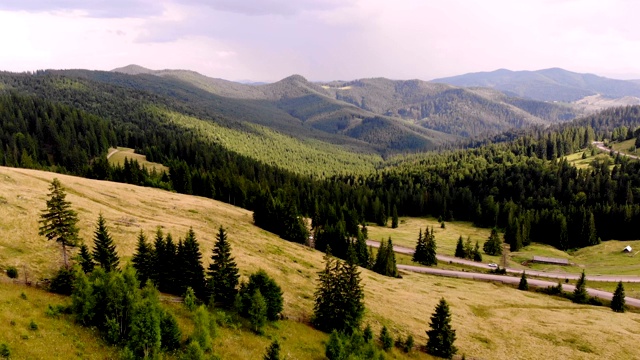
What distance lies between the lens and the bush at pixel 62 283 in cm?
4347

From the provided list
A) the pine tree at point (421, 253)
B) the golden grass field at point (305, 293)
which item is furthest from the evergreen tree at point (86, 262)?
the pine tree at point (421, 253)

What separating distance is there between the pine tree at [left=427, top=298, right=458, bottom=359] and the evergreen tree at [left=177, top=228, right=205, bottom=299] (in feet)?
124

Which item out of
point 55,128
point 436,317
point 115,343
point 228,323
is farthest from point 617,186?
point 55,128

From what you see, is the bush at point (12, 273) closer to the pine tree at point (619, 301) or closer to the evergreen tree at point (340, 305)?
the evergreen tree at point (340, 305)

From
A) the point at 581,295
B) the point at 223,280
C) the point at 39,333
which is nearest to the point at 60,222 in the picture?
the point at 39,333

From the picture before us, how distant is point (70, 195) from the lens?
7612 centimetres

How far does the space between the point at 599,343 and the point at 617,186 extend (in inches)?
6738

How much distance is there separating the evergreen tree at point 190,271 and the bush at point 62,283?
519 inches

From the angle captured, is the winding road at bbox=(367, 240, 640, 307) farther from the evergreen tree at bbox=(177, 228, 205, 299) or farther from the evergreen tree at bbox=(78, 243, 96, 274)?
the evergreen tree at bbox=(78, 243, 96, 274)

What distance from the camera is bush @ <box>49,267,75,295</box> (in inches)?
1711

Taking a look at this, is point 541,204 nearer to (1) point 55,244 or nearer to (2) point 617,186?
(2) point 617,186

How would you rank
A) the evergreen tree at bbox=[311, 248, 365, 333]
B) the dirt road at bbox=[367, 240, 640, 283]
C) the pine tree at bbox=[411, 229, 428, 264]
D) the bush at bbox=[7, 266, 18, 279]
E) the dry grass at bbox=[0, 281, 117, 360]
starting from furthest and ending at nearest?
the pine tree at bbox=[411, 229, 428, 264]
the dirt road at bbox=[367, 240, 640, 283]
the evergreen tree at bbox=[311, 248, 365, 333]
the bush at bbox=[7, 266, 18, 279]
the dry grass at bbox=[0, 281, 117, 360]

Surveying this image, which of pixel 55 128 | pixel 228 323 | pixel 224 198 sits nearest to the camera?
pixel 228 323

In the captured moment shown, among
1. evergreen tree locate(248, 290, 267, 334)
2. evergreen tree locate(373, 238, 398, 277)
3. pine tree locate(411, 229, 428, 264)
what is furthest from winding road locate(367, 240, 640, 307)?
evergreen tree locate(248, 290, 267, 334)
